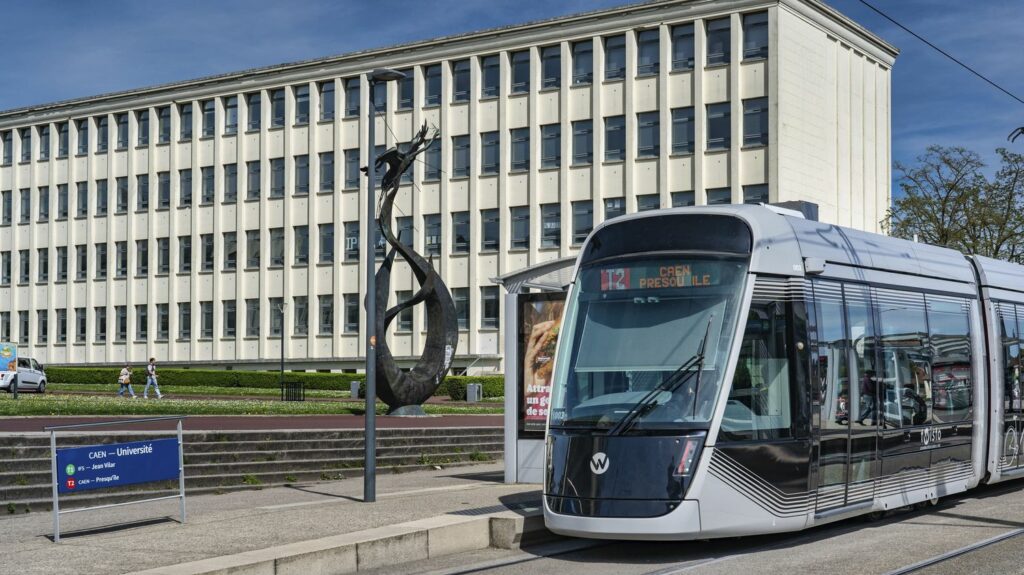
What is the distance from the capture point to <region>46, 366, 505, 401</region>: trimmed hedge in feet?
165

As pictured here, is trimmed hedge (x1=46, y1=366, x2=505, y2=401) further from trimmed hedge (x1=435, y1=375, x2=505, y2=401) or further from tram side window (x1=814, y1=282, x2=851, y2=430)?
tram side window (x1=814, y1=282, x2=851, y2=430)

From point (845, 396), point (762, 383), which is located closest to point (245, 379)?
point (845, 396)

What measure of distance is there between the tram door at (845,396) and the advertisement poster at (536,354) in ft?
17.0

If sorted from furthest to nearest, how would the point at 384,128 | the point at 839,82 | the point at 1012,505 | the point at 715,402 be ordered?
the point at 384,128
the point at 839,82
the point at 1012,505
the point at 715,402

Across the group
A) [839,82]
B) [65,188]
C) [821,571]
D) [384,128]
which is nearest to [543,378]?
[821,571]

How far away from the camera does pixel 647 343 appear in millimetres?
12086

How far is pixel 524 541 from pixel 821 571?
3396 millimetres

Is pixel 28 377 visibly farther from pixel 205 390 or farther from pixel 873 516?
pixel 873 516

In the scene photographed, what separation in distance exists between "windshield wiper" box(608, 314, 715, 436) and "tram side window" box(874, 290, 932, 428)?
3.08 metres

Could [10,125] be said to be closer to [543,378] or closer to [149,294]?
[149,294]

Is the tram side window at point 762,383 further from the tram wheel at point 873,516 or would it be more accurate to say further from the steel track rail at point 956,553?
the tram wheel at point 873,516

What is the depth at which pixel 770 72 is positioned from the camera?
5069 cm

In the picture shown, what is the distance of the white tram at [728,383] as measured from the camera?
1158 centimetres

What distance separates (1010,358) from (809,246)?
5600 mm
